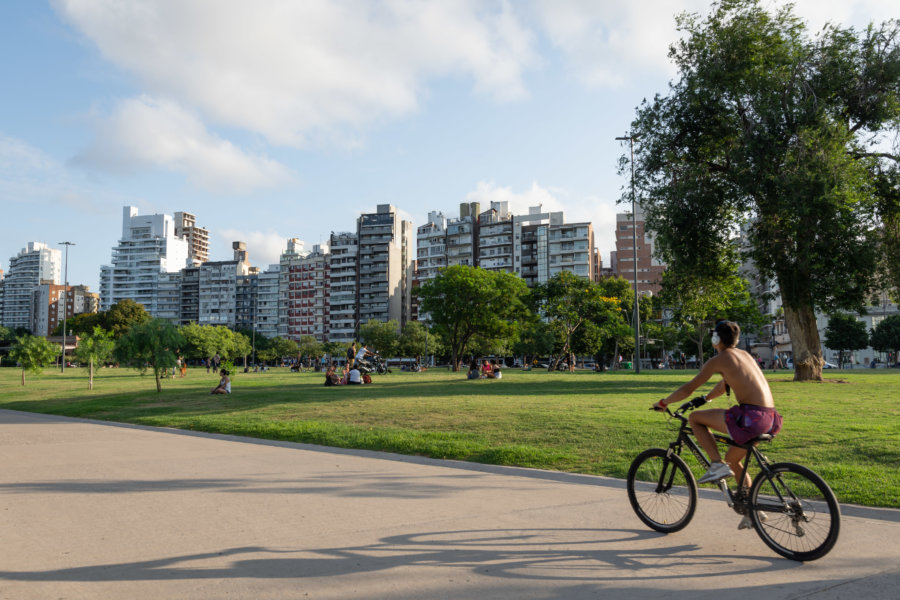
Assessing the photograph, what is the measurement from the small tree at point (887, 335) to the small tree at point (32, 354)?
90.3 m

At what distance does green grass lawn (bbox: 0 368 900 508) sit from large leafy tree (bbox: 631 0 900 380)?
4.51m

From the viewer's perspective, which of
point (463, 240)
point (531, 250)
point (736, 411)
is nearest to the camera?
point (736, 411)

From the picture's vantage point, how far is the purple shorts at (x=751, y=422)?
5.59 m

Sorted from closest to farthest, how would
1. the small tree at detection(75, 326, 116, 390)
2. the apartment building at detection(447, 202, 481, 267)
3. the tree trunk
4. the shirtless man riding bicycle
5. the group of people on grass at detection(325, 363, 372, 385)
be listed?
1. the shirtless man riding bicycle
2. the tree trunk
3. the group of people on grass at detection(325, 363, 372, 385)
4. the small tree at detection(75, 326, 116, 390)
5. the apartment building at detection(447, 202, 481, 267)

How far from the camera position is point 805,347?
1111 inches

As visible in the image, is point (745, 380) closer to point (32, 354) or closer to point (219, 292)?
point (32, 354)

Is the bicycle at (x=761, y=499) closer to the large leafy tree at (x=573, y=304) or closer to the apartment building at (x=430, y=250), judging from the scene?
the large leafy tree at (x=573, y=304)

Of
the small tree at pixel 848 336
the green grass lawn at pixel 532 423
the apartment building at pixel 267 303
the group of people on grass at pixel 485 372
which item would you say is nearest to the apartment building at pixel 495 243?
the apartment building at pixel 267 303

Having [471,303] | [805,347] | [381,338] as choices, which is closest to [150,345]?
[805,347]

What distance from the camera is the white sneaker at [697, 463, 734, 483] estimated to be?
225 inches

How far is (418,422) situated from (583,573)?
33.6ft

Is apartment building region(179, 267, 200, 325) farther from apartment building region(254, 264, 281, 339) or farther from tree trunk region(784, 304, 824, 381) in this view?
tree trunk region(784, 304, 824, 381)

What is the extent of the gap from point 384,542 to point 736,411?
3.13 meters

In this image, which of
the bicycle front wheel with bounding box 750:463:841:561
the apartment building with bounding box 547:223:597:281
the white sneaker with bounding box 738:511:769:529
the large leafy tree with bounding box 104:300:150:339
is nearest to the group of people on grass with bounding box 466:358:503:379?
the white sneaker with bounding box 738:511:769:529
